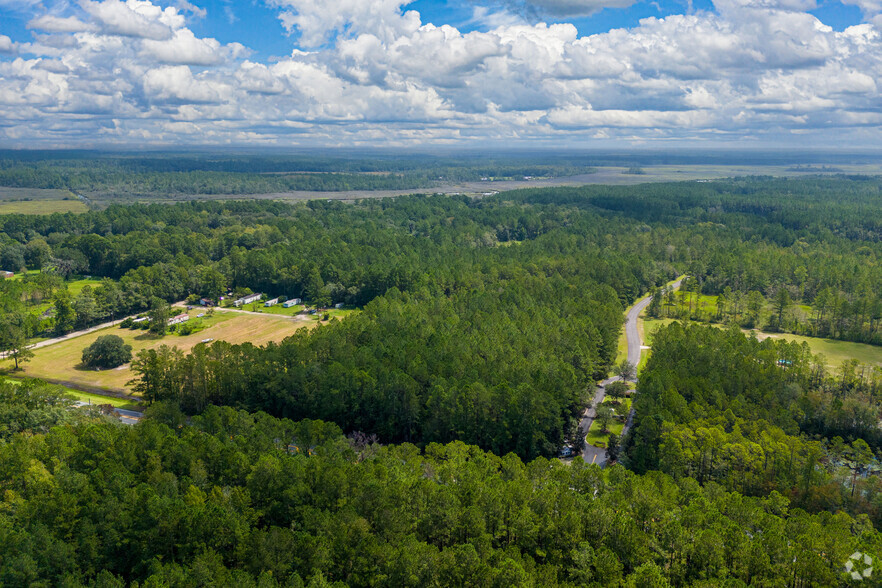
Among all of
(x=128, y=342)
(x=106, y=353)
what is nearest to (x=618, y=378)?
(x=106, y=353)

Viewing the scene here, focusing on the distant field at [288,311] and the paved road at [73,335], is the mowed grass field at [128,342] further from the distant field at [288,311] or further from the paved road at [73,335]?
the distant field at [288,311]

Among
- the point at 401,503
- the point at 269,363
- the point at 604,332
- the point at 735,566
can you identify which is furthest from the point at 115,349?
the point at 735,566

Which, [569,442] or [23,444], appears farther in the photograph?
[569,442]

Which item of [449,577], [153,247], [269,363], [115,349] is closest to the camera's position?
[449,577]

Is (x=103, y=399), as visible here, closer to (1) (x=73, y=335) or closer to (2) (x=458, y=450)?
(1) (x=73, y=335)

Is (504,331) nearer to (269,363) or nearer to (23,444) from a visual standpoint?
(269,363)

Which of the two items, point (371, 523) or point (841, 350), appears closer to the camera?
point (371, 523)
